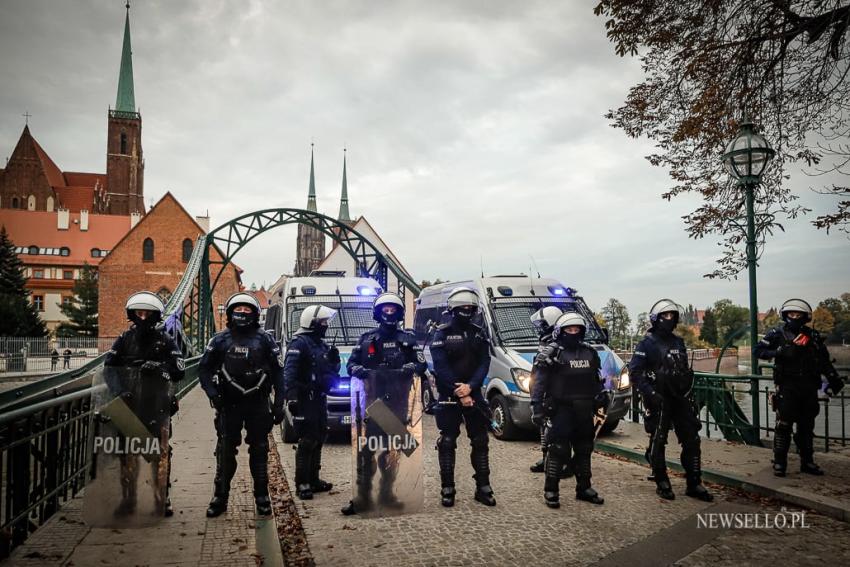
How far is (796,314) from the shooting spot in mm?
6922

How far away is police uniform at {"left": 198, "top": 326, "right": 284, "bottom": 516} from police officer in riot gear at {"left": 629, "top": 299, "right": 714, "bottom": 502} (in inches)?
145

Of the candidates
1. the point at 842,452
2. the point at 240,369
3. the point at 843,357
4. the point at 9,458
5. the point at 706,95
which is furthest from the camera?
the point at 843,357

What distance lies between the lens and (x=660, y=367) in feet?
20.4

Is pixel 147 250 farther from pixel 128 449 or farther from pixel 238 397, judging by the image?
pixel 128 449

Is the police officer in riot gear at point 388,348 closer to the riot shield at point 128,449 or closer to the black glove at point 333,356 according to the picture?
the black glove at point 333,356

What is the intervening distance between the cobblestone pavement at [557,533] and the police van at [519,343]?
2638 millimetres

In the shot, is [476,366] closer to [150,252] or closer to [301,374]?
[301,374]

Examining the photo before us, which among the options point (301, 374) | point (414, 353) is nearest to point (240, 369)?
point (301, 374)

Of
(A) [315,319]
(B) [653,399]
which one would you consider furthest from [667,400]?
(A) [315,319]

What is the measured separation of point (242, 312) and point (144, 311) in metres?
0.85

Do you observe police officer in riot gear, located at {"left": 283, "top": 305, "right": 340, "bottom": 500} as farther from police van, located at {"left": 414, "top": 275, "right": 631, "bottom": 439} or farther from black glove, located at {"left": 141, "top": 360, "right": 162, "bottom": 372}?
police van, located at {"left": 414, "top": 275, "right": 631, "bottom": 439}

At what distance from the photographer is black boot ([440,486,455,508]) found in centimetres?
592

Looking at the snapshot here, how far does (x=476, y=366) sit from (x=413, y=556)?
212cm

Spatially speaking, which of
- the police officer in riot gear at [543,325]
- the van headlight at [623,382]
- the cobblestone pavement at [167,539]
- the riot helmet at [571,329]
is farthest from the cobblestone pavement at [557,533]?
the van headlight at [623,382]
